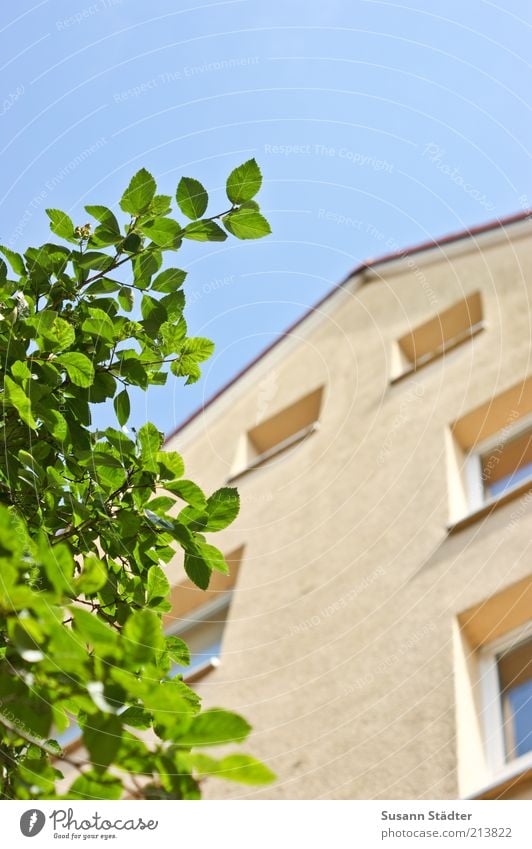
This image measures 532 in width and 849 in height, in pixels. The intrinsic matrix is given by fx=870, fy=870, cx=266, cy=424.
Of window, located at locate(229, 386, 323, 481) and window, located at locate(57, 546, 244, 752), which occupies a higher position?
window, located at locate(229, 386, 323, 481)

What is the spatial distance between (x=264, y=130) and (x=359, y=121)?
0.59 meters

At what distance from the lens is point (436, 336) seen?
357 inches

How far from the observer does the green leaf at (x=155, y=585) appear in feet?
7.32

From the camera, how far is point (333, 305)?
34.4ft

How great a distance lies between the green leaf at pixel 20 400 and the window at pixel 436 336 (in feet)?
21.8

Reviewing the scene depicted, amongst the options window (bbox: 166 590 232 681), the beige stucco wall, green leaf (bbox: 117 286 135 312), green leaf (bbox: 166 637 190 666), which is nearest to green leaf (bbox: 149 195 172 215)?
green leaf (bbox: 117 286 135 312)

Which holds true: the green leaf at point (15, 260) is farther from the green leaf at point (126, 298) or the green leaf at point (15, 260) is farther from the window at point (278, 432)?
the window at point (278, 432)

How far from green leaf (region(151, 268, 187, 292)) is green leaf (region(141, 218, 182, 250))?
0.10 meters

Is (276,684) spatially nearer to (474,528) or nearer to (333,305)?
(474,528)

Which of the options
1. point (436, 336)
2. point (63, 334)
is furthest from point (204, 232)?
point (436, 336)

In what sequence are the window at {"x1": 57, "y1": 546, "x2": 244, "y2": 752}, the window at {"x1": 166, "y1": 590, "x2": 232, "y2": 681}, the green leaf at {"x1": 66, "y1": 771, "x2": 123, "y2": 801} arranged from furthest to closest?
the window at {"x1": 57, "y1": 546, "x2": 244, "y2": 752} → the window at {"x1": 166, "y1": 590, "x2": 232, "y2": 681} → the green leaf at {"x1": 66, "y1": 771, "x2": 123, "y2": 801}

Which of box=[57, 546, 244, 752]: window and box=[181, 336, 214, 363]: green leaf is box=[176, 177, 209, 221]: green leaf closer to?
box=[181, 336, 214, 363]: green leaf

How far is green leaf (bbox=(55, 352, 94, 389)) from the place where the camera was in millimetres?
2293

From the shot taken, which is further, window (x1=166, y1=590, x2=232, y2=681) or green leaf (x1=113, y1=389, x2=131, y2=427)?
window (x1=166, y1=590, x2=232, y2=681)
